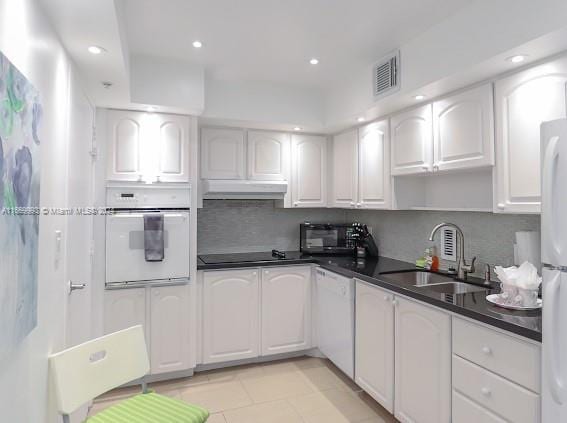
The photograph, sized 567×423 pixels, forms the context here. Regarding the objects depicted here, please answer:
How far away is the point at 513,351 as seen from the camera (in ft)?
5.00

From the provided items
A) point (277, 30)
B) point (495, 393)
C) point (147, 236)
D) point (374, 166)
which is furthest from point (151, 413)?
point (374, 166)

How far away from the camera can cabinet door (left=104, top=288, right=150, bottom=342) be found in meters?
2.74

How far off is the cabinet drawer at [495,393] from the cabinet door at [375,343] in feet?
1.80

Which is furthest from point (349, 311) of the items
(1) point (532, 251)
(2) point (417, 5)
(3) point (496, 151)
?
(2) point (417, 5)

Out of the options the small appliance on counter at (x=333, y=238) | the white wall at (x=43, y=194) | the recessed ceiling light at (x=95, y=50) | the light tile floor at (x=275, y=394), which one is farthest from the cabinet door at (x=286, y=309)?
the recessed ceiling light at (x=95, y=50)

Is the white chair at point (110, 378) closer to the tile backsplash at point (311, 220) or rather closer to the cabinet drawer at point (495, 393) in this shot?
the cabinet drawer at point (495, 393)

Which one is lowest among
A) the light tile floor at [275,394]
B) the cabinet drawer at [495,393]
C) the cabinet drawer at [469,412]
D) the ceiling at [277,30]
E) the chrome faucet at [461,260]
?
the light tile floor at [275,394]

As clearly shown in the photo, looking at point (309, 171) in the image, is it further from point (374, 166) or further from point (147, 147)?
point (147, 147)

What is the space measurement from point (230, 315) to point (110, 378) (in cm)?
146

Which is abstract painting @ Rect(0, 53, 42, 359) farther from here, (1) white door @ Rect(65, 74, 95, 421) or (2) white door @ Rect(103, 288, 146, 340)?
(2) white door @ Rect(103, 288, 146, 340)

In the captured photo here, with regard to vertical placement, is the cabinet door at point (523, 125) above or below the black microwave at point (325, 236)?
above

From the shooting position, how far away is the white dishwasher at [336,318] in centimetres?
272

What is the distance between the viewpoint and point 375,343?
2443 mm

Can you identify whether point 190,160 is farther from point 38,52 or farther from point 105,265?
point 38,52
